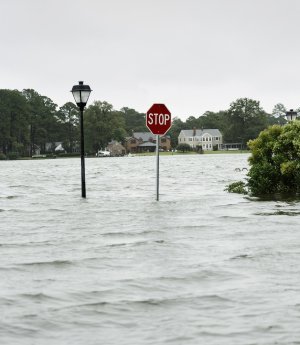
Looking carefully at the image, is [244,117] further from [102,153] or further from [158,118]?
[158,118]

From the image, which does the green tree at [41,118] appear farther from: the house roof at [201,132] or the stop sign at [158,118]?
the stop sign at [158,118]

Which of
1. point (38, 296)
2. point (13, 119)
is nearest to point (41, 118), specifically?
point (13, 119)

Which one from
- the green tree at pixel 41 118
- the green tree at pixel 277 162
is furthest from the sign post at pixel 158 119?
the green tree at pixel 41 118

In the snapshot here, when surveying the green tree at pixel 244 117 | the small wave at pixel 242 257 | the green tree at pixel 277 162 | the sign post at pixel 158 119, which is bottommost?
the small wave at pixel 242 257

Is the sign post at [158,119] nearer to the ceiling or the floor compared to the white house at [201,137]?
nearer to the floor

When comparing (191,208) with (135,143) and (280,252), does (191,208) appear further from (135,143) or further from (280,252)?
(135,143)

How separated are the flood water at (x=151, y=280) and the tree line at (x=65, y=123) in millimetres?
131207

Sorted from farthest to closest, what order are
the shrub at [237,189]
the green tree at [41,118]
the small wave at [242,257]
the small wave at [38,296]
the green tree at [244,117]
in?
the green tree at [244,117] < the green tree at [41,118] < the shrub at [237,189] < the small wave at [242,257] < the small wave at [38,296]

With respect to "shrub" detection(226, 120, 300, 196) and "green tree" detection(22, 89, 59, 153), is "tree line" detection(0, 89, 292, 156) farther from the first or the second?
"shrub" detection(226, 120, 300, 196)

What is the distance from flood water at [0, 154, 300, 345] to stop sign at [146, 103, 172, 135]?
3564 millimetres

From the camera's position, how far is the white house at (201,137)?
186750mm

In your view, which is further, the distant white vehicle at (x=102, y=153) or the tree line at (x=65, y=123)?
the distant white vehicle at (x=102, y=153)

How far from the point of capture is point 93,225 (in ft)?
40.1

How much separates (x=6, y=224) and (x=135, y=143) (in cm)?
17682
